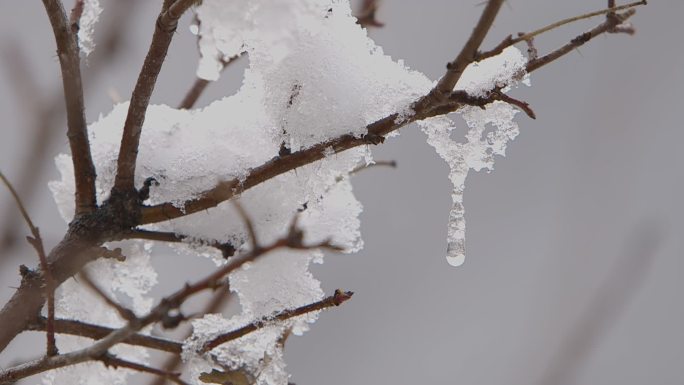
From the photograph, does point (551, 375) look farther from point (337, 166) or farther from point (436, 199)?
point (436, 199)

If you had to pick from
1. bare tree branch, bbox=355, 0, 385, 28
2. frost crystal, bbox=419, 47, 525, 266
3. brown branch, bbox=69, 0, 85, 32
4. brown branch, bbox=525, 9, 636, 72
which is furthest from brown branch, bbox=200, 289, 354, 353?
bare tree branch, bbox=355, 0, 385, 28

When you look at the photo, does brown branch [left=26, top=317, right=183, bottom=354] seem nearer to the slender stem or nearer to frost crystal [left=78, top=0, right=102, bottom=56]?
frost crystal [left=78, top=0, right=102, bottom=56]

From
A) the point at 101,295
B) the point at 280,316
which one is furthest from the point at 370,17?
the point at 101,295

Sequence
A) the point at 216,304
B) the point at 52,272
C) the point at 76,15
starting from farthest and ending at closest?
the point at 216,304
the point at 76,15
the point at 52,272

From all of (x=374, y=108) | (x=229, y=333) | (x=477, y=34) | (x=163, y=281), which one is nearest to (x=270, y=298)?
(x=229, y=333)

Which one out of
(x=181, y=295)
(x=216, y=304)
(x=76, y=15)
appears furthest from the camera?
(x=216, y=304)

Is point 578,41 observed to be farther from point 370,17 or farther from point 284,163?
point 370,17
